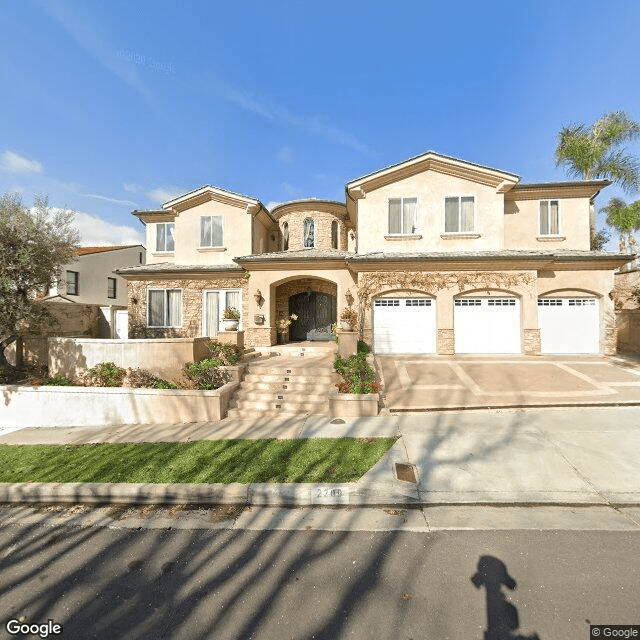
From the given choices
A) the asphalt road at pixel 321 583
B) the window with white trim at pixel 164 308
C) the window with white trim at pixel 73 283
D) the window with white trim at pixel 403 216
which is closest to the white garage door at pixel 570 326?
the window with white trim at pixel 403 216

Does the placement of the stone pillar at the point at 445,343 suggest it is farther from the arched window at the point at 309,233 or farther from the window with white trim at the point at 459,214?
the arched window at the point at 309,233

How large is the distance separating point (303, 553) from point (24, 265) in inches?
432

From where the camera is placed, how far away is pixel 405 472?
16.7ft

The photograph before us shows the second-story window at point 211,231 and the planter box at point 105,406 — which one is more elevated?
the second-story window at point 211,231

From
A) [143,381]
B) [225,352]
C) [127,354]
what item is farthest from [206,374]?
[127,354]

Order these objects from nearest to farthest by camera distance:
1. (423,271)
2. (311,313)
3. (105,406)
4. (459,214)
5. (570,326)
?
(105,406) → (423,271) → (570,326) → (459,214) → (311,313)

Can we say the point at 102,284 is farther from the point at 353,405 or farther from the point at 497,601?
the point at 497,601

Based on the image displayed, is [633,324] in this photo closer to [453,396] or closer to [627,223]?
[627,223]

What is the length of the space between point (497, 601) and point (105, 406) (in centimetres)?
954

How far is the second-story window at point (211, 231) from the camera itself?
52.3 ft

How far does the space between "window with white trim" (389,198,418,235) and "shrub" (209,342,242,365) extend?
9.12 meters

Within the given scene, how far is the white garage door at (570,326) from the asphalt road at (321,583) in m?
12.3

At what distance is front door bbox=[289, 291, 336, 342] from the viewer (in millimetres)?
16094

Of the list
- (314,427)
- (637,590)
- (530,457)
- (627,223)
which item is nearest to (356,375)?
(314,427)
